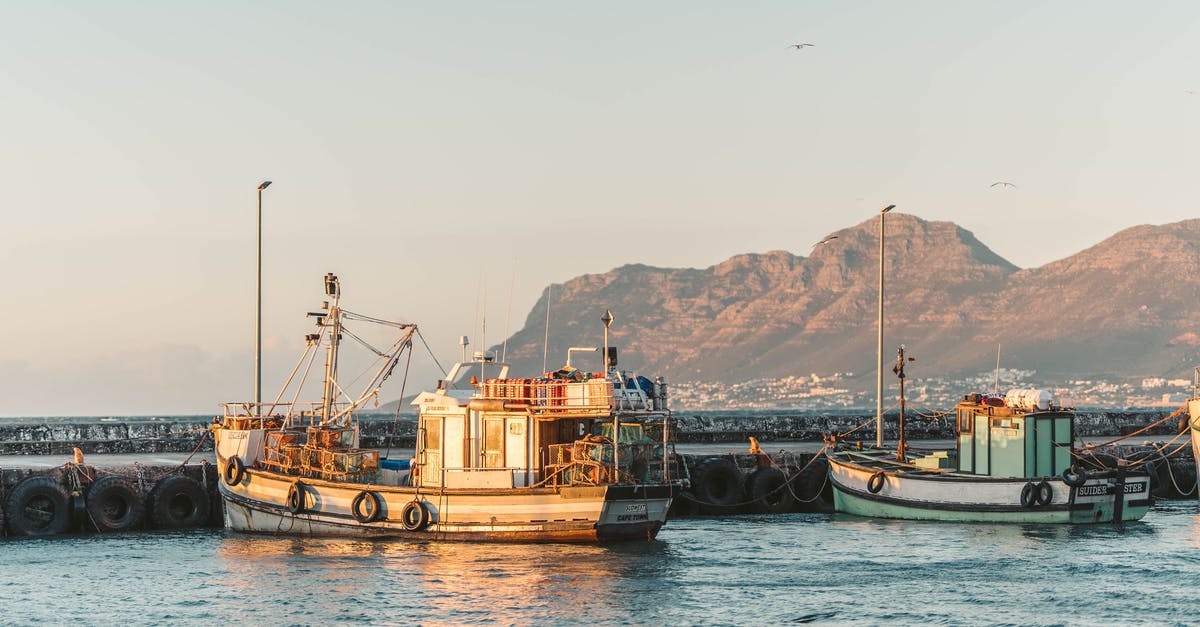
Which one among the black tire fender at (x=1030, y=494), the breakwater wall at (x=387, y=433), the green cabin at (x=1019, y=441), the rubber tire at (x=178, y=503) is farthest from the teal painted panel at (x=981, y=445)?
the rubber tire at (x=178, y=503)

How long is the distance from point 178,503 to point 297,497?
5.62 m

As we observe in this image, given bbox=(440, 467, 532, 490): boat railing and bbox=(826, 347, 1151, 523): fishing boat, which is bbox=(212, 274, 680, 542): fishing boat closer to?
bbox=(440, 467, 532, 490): boat railing

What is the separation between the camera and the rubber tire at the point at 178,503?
41688 millimetres

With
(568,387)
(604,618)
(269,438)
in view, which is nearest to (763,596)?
(604,618)

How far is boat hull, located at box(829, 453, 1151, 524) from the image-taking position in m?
40.7

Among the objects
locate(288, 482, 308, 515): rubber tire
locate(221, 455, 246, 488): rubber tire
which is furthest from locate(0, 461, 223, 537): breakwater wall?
locate(288, 482, 308, 515): rubber tire

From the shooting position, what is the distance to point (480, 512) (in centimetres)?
3600

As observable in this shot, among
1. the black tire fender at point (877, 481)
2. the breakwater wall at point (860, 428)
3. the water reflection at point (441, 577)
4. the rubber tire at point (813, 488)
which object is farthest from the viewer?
the breakwater wall at point (860, 428)

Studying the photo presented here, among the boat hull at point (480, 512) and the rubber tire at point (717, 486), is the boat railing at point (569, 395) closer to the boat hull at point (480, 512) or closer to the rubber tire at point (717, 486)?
the boat hull at point (480, 512)

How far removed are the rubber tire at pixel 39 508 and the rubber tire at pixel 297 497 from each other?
22.9ft

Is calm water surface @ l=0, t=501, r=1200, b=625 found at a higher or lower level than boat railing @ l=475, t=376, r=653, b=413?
lower

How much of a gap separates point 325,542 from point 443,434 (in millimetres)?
4356

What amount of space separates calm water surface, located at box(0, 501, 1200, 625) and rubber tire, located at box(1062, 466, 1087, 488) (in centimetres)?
137

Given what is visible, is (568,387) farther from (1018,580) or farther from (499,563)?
(1018,580)
